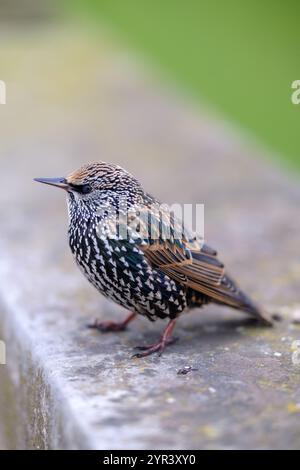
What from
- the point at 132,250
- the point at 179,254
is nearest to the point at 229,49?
the point at 179,254

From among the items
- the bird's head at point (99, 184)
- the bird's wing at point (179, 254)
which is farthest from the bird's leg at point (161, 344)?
the bird's head at point (99, 184)

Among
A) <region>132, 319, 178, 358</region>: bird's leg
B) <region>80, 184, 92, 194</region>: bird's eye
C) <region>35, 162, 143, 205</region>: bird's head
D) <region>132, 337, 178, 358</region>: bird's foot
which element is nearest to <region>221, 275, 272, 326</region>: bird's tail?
<region>132, 319, 178, 358</region>: bird's leg

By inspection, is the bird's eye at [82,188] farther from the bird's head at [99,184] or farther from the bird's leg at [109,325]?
the bird's leg at [109,325]

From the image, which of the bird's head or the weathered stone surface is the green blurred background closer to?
the weathered stone surface

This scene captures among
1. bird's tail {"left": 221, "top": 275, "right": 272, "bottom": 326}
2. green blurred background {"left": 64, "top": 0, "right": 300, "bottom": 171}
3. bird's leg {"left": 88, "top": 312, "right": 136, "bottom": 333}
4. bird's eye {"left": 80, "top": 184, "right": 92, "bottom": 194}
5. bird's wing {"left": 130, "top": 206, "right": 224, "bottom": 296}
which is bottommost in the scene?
bird's leg {"left": 88, "top": 312, "right": 136, "bottom": 333}

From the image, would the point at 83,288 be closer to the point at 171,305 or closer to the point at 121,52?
the point at 171,305

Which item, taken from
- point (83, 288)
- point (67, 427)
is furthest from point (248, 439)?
point (83, 288)
